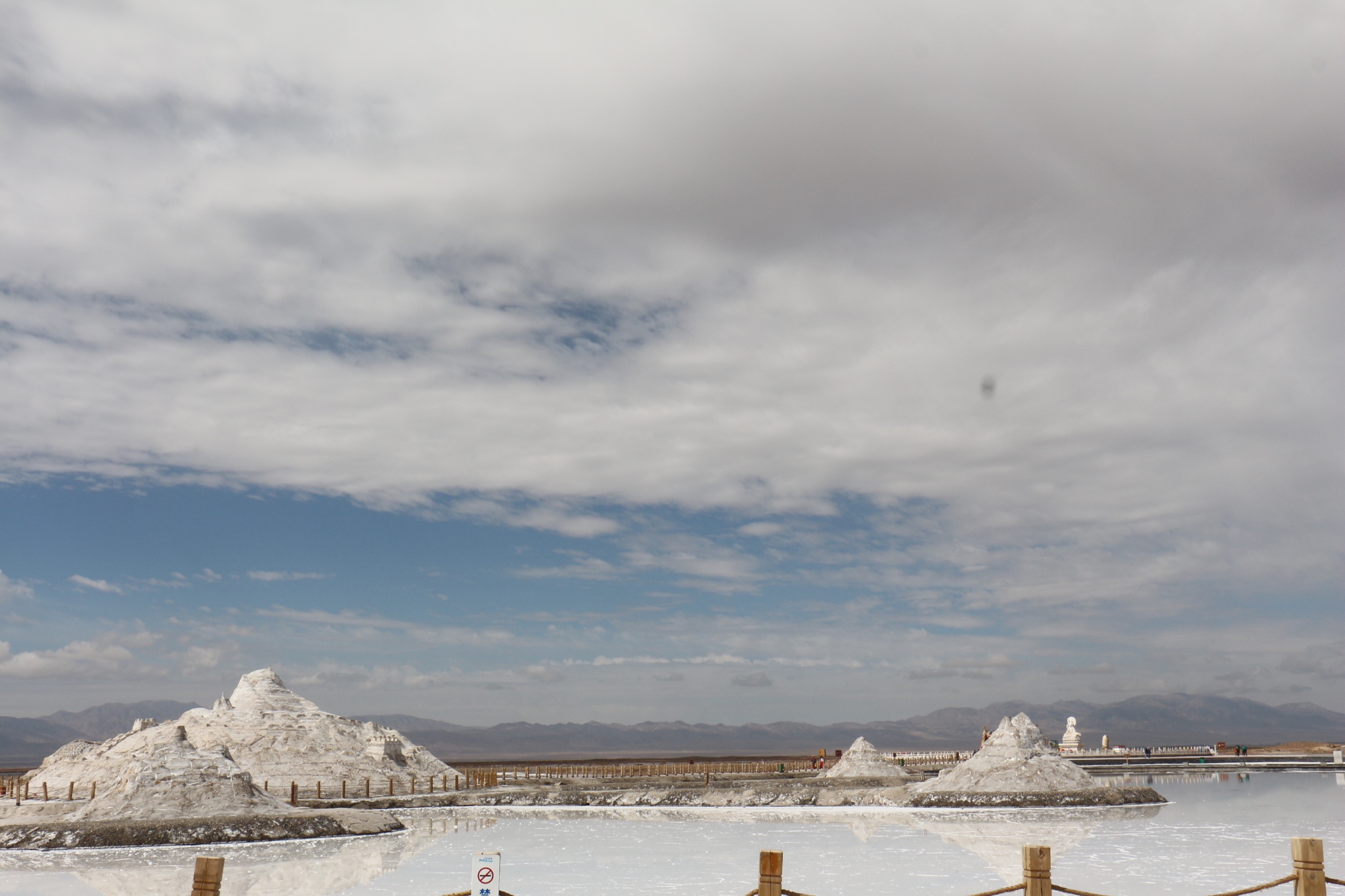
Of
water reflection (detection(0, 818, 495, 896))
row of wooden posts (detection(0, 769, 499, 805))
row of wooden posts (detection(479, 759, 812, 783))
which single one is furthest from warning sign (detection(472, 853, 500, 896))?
row of wooden posts (detection(479, 759, 812, 783))

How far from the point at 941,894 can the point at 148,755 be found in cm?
2940

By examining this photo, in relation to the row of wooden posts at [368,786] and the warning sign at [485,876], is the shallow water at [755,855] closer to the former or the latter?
the warning sign at [485,876]

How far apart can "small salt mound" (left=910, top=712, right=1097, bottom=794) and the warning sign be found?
37.0 metres

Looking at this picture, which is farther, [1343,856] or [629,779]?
[629,779]

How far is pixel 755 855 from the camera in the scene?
24953 mm

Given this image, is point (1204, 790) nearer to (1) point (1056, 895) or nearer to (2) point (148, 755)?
Result: (1) point (1056, 895)

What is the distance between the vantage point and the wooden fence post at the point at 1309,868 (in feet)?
35.3

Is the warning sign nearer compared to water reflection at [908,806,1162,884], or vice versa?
the warning sign

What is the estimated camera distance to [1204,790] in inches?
1858

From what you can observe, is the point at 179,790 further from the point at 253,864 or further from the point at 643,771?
the point at 643,771

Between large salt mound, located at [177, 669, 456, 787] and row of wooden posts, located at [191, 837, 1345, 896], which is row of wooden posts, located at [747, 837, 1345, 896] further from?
large salt mound, located at [177, 669, 456, 787]

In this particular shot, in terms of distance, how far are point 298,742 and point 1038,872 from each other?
2247 inches

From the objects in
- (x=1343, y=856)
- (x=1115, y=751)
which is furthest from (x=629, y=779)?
(x=1115, y=751)

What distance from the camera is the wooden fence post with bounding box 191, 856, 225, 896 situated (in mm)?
10773
